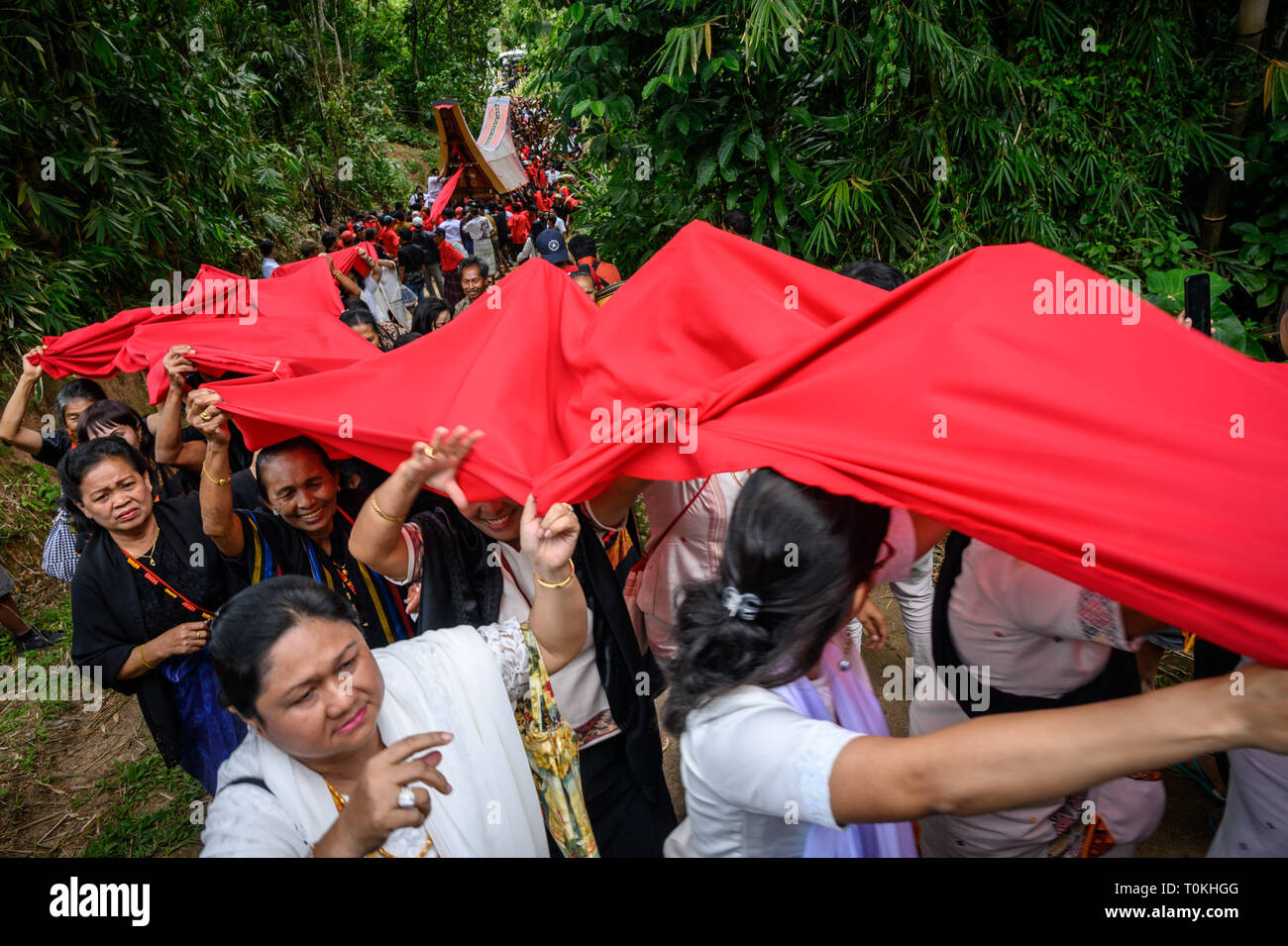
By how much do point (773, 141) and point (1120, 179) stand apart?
6.85 feet

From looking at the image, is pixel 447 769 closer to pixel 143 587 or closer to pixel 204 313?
pixel 143 587

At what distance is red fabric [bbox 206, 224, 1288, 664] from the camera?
103 cm

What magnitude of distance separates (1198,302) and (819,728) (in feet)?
5.14

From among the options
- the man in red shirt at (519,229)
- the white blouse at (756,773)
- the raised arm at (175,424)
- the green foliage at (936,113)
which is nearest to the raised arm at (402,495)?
the white blouse at (756,773)

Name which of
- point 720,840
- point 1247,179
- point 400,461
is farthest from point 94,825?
point 1247,179

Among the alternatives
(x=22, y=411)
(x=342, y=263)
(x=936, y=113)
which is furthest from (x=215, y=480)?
(x=936, y=113)

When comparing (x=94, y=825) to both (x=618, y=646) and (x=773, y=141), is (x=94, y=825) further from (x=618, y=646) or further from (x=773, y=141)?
(x=773, y=141)

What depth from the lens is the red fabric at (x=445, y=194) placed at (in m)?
12.0

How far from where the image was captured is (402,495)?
188cm

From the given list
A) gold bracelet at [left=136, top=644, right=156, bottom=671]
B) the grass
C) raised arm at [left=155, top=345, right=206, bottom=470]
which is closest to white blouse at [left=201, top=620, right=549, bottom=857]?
gold bracelet at [left=136, top=644, right=156, bottom=671]

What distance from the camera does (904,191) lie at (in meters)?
4.92

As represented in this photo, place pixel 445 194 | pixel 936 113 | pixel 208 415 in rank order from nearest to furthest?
1. pixel 208 415
2. pixel 936 113
3. pixel 445 194

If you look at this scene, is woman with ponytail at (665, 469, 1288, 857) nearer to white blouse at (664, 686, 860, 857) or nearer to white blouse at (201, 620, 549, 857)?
white blouse at (664, 686, 860, 857)

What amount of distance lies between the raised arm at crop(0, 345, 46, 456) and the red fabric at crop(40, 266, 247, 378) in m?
0.09
